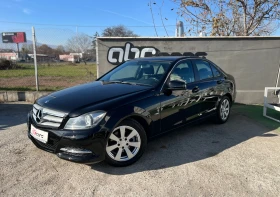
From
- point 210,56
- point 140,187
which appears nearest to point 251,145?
point 140,187

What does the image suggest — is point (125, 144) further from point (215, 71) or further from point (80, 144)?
point (215, 71)

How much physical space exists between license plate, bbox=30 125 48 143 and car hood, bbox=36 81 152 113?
35 cm

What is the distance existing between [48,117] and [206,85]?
306 centimetres

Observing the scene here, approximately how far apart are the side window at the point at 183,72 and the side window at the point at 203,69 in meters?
0.25

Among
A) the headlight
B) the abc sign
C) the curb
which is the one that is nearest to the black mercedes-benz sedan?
the headlight

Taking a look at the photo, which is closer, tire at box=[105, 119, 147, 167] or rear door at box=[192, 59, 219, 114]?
tire at box=[105, 119, 147, 167]

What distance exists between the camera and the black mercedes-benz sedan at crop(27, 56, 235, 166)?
2836 mm

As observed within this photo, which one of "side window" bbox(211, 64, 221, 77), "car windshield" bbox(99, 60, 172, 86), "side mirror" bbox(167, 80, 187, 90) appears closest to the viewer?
"side mirror" bbox(167, 80, 187, 90)

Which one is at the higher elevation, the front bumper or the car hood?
the car hood

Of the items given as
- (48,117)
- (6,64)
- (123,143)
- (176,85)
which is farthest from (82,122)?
(6,64)

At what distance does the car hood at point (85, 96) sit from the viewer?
3.01 m

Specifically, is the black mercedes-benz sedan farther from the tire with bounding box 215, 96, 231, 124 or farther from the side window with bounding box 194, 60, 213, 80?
the tire with bounding box 215, 96, 231, 124

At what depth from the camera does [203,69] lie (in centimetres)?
475

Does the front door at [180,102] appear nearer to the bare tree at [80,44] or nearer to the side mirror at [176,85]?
the side mirror at [176,85]
